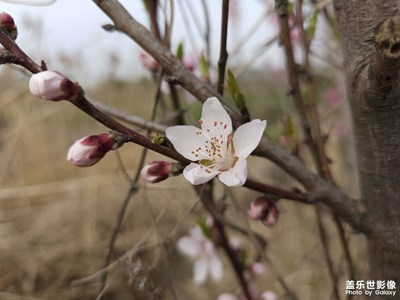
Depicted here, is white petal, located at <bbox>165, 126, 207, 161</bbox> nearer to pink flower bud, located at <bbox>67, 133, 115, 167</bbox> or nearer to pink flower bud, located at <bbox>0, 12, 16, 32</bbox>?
pink flower bud, located at <bbox>67, 133, 115, 167</bbox>

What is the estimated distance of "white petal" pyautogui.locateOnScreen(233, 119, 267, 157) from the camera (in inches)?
19.7

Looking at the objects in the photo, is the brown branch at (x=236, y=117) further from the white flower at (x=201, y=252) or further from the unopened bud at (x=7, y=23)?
the white flower at (x=201, y=252)

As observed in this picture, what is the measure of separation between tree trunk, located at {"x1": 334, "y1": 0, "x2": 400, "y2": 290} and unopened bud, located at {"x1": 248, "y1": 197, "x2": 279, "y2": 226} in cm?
13

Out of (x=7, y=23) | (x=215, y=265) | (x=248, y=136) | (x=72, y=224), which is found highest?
(x=7, y=23)

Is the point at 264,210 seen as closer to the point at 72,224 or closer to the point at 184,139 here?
the point at 184,139

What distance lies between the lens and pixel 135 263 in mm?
707

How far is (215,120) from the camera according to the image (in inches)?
22.5

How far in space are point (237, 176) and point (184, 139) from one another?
10 cm

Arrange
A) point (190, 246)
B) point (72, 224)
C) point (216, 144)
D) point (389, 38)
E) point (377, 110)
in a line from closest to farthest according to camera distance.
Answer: point (389, 38), point (377, 110), point (216, 144), point (190, 246), point (72, 224)

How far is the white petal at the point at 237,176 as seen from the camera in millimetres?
471

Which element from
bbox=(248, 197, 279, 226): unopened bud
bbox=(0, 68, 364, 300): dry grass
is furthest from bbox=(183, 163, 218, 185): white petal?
bbox=(0, 68, 364, 300): dry grass

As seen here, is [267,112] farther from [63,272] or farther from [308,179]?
[308,179]

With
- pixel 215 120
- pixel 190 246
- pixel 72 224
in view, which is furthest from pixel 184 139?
pixel 72 224

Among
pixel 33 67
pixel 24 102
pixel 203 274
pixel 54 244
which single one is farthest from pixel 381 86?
pixel 24 102
